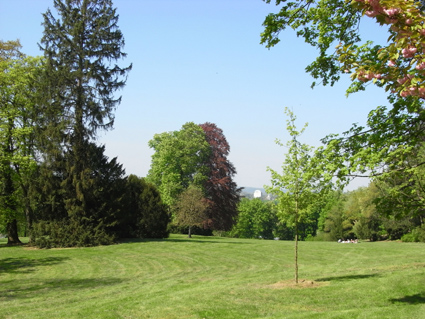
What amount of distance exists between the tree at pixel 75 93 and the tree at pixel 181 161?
16.7 metres

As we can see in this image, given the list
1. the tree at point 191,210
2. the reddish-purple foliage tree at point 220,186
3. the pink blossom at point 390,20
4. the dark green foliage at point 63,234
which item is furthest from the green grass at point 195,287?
the reddish-purple foliage tree at point 220,186

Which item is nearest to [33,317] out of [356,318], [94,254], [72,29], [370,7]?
[356,318]

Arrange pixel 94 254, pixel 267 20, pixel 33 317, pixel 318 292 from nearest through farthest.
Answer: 1. pixel 267 20
2. pixel 33 317
3. pixel 318 292
4. pixel 94 254

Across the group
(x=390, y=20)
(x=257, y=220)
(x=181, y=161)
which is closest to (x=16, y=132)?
(x=181, y=161)

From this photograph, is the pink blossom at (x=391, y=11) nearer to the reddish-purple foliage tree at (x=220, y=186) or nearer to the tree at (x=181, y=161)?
the reddish-purple foliage tree at (x=220, y=186)

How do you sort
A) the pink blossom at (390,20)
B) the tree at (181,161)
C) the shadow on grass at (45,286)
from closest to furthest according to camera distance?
the pink blossom at (390,20)
the shadow on grass at (45,286)
the tree at (181,161)

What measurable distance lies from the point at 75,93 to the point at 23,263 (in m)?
13.0

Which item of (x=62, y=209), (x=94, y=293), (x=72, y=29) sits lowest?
(x=94, y=293)

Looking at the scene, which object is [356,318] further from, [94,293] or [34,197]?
[34,197]

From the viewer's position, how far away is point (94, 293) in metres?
14.0

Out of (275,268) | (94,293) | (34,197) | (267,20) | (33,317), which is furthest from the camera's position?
(34,197)

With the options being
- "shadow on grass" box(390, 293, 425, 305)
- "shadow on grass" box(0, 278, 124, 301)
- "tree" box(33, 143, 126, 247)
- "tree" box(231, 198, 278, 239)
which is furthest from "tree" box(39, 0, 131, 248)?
"tree" box(231, 198, 278, 239)

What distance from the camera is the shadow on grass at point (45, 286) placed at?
47.4 feet

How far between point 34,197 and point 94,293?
54.4ft
